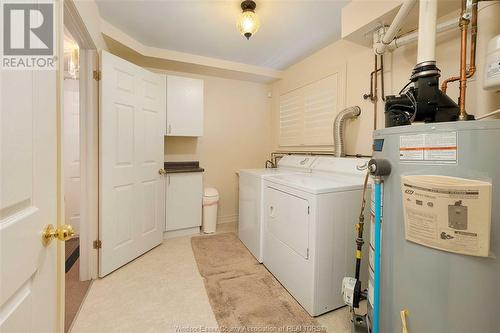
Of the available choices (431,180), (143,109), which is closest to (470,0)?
(431,180)

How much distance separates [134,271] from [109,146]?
4.03ft

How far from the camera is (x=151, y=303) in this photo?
1727mm

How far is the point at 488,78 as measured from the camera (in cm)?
104

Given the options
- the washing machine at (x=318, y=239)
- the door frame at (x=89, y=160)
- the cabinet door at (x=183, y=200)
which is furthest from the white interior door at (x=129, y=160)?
the washing machine at (x=318, y=239)

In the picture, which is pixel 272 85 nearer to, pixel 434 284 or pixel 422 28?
pixel 422 28

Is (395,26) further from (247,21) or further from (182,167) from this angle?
(182,167)

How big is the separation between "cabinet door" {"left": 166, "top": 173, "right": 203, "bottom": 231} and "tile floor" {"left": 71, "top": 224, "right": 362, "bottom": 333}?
0.73 metres

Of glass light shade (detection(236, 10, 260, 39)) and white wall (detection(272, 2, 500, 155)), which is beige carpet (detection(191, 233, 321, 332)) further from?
glass light shade (detection(236, 10, 260, 39))

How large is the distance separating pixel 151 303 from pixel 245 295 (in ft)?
2.42

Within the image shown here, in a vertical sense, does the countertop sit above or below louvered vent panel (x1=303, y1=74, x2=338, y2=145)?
below

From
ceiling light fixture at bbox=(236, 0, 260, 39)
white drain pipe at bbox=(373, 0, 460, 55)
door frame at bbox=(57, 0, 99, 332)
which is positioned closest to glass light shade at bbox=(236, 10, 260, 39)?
ceiling light fixture at bbox=(236, 0, 260, 39)

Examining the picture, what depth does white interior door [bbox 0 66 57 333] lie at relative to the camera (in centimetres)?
52

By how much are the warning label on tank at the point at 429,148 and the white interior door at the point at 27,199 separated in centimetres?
134

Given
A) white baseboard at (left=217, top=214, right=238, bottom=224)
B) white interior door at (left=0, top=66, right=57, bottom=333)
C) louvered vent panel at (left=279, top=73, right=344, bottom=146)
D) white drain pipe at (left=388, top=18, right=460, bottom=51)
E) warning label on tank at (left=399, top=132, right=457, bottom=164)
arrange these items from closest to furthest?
white interior door at (left=0, top=66, right=57, bottom=333) → warning label on tank at (left=399, top=132, right=457, bottom=164) → white drain pipe at (left=388, top=18, right=460, bottom=51) → louvered vent panel at (left=279, top=73, right=344, bottom=146) → white baseboard at (left=217, top=214, right=238, bottom=224)
